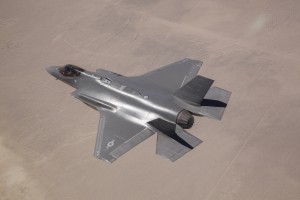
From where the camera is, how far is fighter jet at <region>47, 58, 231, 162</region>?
17.5 meters

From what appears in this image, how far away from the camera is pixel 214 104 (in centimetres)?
1894

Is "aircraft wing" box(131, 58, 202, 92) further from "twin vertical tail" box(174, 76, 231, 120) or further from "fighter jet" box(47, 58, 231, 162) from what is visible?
"twin vertical tail" box(174, 76, 231, 120)

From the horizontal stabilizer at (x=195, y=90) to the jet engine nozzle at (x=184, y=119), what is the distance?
31.1 inches

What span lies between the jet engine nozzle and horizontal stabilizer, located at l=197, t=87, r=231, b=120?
0.82 m

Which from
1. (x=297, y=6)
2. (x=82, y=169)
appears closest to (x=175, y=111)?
(x=82, y=169)

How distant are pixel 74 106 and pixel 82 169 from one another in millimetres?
5421

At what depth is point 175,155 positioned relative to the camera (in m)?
16.8

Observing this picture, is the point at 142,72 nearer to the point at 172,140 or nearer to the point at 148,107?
the point at 148,107

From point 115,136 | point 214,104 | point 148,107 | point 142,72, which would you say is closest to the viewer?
point 115,136

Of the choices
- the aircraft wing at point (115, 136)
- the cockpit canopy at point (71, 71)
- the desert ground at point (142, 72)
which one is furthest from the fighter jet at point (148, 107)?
the desert ground at point (142, 72)

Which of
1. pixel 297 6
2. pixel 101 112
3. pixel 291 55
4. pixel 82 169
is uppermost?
pixel 297 6

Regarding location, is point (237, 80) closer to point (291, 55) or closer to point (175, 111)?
point (291, 55)

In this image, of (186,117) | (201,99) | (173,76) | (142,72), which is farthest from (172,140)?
(142,72)

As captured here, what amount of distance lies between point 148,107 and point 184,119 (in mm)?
2233
